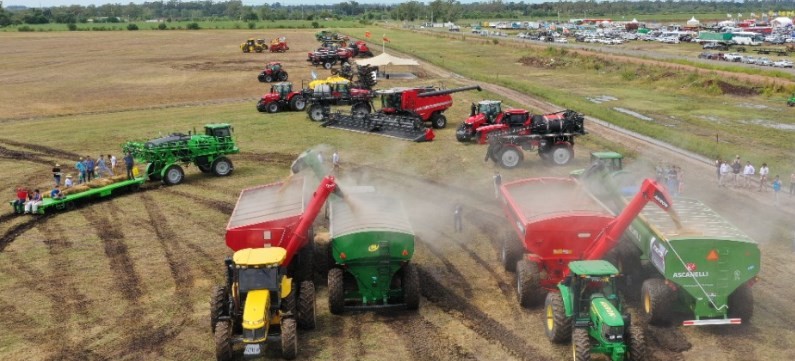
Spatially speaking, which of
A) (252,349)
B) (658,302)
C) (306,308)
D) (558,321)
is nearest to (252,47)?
(306,308)

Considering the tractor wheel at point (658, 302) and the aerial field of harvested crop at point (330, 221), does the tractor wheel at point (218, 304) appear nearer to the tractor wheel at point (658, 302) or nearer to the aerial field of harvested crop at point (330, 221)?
the aerial field of harvested crop at point (330, 221)

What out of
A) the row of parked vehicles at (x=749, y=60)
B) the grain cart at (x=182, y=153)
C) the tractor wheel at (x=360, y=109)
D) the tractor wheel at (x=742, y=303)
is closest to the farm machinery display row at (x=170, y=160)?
the grain cart at (x=182, y=153)

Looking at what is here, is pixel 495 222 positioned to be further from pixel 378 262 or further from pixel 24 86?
pixel 24 86

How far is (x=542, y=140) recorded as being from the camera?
2820cm

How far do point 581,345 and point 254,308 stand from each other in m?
5.76

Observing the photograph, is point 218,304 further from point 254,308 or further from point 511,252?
point 511,252

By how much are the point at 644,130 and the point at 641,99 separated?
13.9 metres

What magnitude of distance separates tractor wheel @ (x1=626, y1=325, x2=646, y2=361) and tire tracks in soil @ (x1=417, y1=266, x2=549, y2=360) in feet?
5.48

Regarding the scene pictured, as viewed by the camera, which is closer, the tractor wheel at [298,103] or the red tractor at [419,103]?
the red tractor at [419,103]

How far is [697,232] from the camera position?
1370 centimetres

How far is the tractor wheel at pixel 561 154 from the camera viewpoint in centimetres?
2817

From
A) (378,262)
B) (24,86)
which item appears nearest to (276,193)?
(378,262)

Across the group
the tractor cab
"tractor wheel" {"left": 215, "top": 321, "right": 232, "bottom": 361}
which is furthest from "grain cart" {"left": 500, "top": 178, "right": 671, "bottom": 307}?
the tractor cab

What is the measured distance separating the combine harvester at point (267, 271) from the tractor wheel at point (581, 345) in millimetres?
5102
